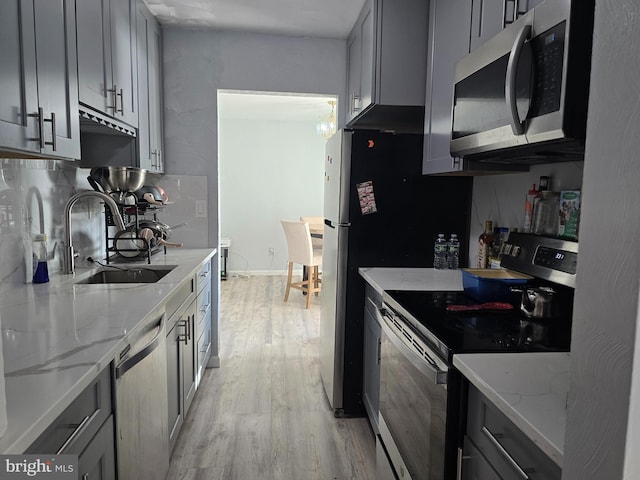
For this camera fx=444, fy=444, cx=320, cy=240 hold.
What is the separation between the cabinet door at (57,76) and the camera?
52.1 inches

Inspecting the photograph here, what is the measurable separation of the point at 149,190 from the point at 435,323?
1.96 meters

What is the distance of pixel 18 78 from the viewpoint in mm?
1197

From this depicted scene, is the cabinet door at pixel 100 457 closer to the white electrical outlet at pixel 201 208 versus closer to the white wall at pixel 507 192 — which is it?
the white wall at pixel 507 192

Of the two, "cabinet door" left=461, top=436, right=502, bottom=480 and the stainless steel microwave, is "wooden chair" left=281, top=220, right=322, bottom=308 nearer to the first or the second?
the stainless steel microwave

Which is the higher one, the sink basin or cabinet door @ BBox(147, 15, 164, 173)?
cabinet door @ BBox(147, 15, 164, 173)

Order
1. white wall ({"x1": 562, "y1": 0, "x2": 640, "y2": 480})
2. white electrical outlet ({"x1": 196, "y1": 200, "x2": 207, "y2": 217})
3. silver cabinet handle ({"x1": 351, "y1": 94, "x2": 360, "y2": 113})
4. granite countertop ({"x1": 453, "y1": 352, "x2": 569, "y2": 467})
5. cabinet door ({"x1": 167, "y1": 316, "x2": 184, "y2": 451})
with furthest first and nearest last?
white electrical outlet ({"x1": 196, "y1": 200, "x2": 207, "y2": 217})
silver cabinet handle ({"x1": 351, "y1": 94, "x2": 360, "y2": 113})
cabinet door ({"x1": 167, "y1": 316, "x2": 184, "y2": 451})
granite countertop ({"x1": 453, "y1": 352, "x2": 569, "y2": 467})
white wall ({"x1": 562, "y1": 0, "x2": 640, "y2": 480})

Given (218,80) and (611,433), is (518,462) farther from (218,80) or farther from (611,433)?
(218,80)

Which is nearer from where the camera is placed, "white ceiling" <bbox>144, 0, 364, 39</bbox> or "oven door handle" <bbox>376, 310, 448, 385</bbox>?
"oven door handle" <bbox>376, 310, 448, 385</bbox>

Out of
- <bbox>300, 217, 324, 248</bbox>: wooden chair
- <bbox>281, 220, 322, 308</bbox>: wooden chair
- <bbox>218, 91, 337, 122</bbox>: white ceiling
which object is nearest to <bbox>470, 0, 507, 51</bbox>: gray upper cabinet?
<bbox>218, 91, 337, 122</bbox>: white ceiling

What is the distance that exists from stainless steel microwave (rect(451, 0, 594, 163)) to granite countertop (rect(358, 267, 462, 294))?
27.6 inches

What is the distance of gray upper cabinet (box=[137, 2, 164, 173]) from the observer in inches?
97.5

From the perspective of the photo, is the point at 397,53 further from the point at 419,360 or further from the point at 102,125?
the point at 419,360

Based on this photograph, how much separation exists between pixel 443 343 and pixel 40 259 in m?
1.74

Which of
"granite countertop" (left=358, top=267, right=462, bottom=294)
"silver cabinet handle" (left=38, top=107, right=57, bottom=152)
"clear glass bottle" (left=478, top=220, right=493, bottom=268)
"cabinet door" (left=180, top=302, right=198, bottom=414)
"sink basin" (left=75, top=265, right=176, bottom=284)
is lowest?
"cabinet door" (left=180, top=302, right=198, bottom=414)
